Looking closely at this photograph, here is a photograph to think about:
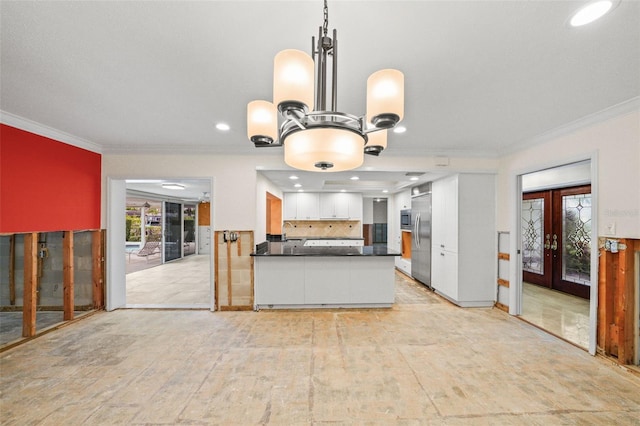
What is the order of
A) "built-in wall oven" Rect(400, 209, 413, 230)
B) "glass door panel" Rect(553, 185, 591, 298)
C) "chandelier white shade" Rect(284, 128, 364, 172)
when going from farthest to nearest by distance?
"built-in wall oven" Rect(400, 209, 413, 230) → "glass door panel" Rect(553, 185, 591, 298) → "chandelier white shade" Rect(284, 128, 364, 172)

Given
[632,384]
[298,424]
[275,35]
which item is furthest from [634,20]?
[298,424]

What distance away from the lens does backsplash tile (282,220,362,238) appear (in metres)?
7.25

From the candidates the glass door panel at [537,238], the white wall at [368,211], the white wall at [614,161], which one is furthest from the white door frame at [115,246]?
the glass door panel at [537,238]

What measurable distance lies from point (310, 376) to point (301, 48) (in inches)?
99.9

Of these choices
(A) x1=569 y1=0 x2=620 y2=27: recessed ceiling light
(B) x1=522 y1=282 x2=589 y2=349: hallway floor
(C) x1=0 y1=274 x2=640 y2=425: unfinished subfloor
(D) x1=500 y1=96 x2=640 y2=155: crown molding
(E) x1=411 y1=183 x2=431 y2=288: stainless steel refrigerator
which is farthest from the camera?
(E) x1=411 y1=183 x2=431 y2=288: stainless steel refrigerator

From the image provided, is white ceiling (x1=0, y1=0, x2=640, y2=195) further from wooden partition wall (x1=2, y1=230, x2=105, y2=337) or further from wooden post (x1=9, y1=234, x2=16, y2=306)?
wooden post (x1=9, y1=234, x2=16, y2=306)

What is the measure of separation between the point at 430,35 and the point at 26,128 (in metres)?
4.15

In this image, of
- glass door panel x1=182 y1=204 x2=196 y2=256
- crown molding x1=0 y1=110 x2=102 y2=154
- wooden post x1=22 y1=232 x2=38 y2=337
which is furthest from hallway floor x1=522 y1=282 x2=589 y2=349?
glass door panel x1=182 y1=204 x2=196 y2=256

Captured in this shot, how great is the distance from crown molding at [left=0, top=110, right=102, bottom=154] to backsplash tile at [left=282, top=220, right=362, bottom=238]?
442 centimetres

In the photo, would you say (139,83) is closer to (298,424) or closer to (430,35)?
(430,35)

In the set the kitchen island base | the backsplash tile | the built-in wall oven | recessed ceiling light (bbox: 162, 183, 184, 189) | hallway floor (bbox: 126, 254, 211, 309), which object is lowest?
hallway floor (bbox: 126, 254, 211, 309)

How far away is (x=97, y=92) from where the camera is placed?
2.25 m

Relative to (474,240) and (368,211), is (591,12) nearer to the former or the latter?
(474,240)

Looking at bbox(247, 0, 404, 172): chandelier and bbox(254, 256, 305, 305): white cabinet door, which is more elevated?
bbox(247, 0, 404, 172): chandelier
